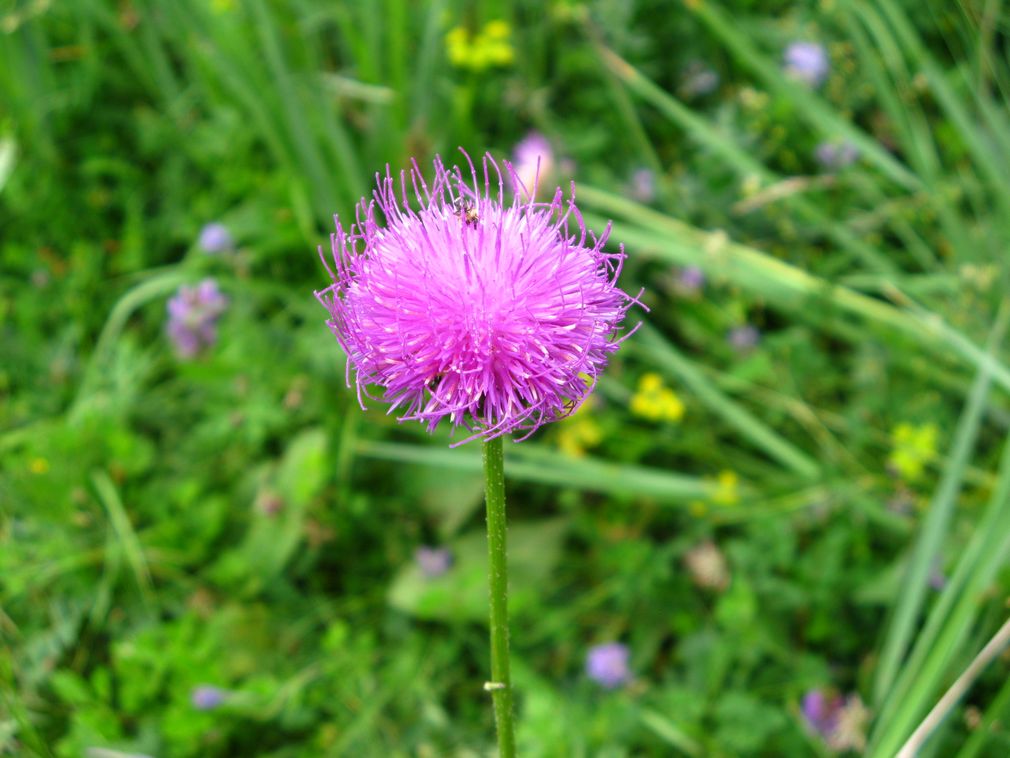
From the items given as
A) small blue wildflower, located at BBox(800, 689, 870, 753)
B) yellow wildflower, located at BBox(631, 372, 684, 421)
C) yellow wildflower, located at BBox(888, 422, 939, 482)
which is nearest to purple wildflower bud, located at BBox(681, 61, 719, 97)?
yellow wildflower, located at BBox(631, 372, 684, 421)

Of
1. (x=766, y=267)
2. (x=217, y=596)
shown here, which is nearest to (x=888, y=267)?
(x=766, y=267)

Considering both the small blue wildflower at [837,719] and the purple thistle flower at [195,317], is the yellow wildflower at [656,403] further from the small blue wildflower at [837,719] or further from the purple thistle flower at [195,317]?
the purple thistle flower at [195,317]

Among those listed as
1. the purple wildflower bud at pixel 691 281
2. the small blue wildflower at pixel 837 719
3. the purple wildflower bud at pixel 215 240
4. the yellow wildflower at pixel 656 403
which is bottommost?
the small blue wildflower at pixel 837 719

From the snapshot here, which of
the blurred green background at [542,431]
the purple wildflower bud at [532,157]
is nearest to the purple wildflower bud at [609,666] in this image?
the blurred green background at [542,431]

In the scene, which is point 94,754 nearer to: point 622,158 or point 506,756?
point 506,756

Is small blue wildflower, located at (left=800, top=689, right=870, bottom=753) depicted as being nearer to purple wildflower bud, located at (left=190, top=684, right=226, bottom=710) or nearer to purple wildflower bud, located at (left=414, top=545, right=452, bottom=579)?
purple wildflower bud, located at (left=414, top=545, right=452, bottom=579)

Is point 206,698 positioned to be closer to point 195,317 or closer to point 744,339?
point 195,317
